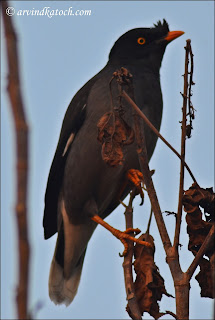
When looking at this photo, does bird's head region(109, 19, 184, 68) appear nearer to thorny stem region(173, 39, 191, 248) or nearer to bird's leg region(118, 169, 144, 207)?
bird's leg region(118, 169, 144, 207)

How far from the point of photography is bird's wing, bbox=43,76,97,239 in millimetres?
3914

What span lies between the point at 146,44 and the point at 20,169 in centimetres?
390

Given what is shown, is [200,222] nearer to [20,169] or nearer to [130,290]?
[130,290]

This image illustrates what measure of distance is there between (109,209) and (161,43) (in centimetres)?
139

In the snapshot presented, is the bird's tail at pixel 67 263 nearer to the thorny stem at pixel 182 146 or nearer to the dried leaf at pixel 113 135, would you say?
the dried leaf at pixel 113 135

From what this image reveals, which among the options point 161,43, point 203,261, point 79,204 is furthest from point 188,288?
point 161,43

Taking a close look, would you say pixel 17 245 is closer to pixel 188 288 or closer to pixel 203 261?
pixel 188 288

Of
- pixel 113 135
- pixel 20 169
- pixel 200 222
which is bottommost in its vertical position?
pixel 20 169

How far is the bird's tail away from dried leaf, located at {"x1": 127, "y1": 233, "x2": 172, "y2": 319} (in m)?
1.84

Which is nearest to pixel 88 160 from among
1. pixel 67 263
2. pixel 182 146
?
pixel 67 263

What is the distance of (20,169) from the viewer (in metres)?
0.68

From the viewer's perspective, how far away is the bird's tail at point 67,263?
13.5 feet

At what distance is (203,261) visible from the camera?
77.9 inches

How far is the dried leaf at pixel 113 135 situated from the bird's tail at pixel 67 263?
1.93 metres
